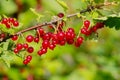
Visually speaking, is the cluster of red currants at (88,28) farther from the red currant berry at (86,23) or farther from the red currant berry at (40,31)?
the red currant berry at (40,31)

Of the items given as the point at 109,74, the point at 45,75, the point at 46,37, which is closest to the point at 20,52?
the point at 46,37

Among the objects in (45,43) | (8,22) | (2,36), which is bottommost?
(45,43)

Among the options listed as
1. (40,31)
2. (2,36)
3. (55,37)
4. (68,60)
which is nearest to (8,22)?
(2,36)

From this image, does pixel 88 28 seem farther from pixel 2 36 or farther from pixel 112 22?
pixel 2 36

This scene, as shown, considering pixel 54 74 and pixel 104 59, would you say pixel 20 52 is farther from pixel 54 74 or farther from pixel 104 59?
pixel 104 59

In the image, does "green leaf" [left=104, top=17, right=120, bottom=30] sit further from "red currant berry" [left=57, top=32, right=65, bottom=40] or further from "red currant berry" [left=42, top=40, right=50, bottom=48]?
"red currant berry" [left=42, top=40, right=50, bottom=48]

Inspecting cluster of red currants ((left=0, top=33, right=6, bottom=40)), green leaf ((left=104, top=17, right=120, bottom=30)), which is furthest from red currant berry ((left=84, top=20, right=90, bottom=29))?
cluster of red currants ((left=0, top=33, right=6, bottom=40))

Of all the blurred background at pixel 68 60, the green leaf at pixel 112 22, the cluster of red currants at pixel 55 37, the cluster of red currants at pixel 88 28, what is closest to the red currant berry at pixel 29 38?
the cluster of red currants at pixel 55 37

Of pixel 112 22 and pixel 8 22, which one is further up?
pixel 8 22

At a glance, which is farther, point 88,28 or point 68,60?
point 68,60
